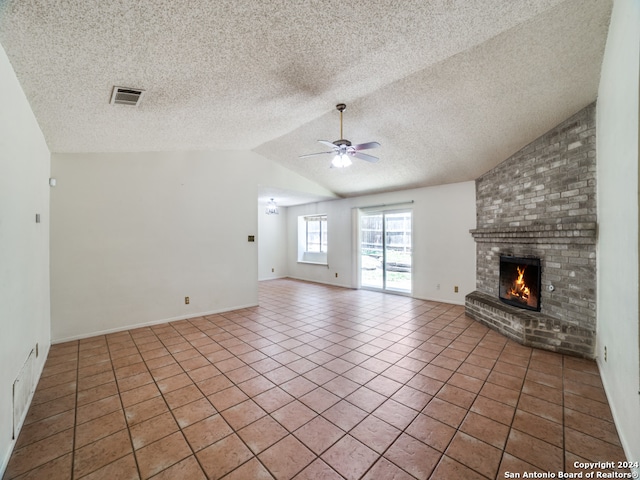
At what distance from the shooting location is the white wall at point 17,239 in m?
1.66

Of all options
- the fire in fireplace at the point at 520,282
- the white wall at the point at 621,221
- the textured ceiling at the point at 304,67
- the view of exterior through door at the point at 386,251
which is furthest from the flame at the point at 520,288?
the view of exterior through door at the point at 386,251

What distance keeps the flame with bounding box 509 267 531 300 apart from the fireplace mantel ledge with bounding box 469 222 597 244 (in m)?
0.44

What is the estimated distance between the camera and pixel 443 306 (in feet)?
16.8

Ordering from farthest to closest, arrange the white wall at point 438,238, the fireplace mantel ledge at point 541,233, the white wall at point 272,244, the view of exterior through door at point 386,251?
the white wall at point 272,244, the view of exterior through door at point 386,251, the white wall at point 438,238, the fireplace mantel ledge at point 541,233

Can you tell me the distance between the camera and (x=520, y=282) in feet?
12.3

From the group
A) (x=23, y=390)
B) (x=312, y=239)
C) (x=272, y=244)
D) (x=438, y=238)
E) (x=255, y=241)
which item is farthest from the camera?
(x=272, y=244)

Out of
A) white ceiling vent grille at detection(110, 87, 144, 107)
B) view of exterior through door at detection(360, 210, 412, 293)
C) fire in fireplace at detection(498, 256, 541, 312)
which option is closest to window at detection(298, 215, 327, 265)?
view of exterior through door at detection(360, 210, 412, 293)

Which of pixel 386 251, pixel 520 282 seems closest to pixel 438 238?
pixel 386 251

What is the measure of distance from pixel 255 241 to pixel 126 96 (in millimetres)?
3156

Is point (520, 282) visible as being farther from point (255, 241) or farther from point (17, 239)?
point (17, 239)

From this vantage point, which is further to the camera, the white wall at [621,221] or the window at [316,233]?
the window at [316,233]

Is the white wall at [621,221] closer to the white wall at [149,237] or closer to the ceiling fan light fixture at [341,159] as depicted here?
the ceiling fan light fixture at [341,159]

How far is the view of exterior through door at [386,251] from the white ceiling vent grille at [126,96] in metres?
5.03

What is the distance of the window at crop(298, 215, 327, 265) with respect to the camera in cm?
795
